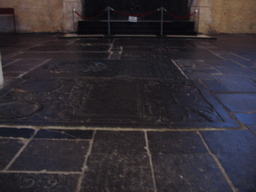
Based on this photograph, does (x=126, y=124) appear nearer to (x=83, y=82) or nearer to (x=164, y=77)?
(x=83, y=82)

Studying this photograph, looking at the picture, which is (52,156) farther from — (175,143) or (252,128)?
(252,128)

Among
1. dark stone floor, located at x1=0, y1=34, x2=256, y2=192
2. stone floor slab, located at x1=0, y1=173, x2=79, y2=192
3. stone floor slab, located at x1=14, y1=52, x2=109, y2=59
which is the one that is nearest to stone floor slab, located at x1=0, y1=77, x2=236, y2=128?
dark stone floor, located at x1=0, y1=34, x2=256, y2=192

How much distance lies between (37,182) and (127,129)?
38.3 inches

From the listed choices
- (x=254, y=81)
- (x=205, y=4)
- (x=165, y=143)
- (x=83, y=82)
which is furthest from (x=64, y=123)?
(x=205, y=4)

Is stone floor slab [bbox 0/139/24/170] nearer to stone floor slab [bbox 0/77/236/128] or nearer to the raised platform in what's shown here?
stone floor slab [bbox 0/77/236/128]

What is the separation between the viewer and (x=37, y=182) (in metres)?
1.58

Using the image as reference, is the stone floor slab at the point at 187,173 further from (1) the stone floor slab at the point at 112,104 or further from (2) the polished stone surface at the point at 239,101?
(2) the polished stone surface at the point at 239,101

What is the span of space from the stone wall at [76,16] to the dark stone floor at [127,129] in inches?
290

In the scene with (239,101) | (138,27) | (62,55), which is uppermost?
(138,27)

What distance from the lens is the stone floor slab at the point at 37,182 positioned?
1.53 m

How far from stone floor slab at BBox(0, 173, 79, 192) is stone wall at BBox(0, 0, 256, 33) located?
10515mm

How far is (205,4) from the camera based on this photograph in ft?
36.2

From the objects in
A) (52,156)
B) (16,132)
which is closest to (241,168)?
(52,156)

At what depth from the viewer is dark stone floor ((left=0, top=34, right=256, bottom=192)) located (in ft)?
5.36
